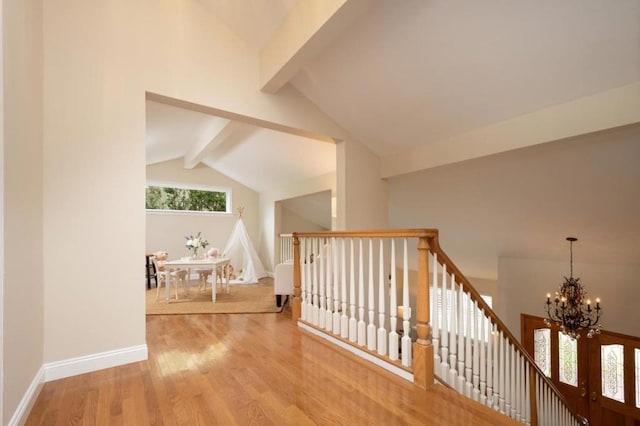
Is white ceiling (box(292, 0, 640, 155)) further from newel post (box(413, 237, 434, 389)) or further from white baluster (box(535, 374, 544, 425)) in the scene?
white baluster (box(535, 374, 544, 425))

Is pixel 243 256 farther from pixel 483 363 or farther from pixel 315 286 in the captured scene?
pixel 483 363

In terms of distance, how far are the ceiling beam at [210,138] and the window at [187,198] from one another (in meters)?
0.91

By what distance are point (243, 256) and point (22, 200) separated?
571cm

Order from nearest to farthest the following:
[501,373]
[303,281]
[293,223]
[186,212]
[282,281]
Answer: [501,373] < [303,281] < [282,281] < [186,212] < [293,223]

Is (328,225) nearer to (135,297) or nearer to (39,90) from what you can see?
(135,297)

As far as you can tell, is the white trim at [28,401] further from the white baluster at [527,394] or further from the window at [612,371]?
the window at [612,371]

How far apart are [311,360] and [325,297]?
0.69 metres

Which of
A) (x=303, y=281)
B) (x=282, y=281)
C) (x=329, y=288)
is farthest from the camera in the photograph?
(x=282, y=281)

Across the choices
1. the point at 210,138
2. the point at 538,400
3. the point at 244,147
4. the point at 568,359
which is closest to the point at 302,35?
the point at 210,138

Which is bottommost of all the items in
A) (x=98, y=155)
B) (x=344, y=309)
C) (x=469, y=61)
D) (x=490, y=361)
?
(x=490, y=361)

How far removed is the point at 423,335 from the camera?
6.42 feet

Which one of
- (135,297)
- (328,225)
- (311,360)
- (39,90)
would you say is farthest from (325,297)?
(328,225)

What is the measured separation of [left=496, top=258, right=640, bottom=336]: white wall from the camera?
14.1 feet

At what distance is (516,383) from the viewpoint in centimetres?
259
